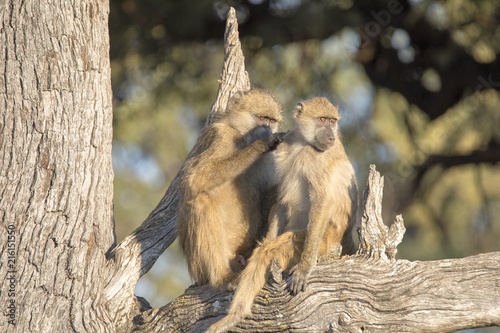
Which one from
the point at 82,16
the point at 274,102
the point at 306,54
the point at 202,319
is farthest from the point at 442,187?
the point at 82,16

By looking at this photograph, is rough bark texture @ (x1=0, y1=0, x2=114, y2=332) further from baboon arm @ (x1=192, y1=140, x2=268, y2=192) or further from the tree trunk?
baboon arm @ (x1=192, y1=140, x2=268, y2=192)

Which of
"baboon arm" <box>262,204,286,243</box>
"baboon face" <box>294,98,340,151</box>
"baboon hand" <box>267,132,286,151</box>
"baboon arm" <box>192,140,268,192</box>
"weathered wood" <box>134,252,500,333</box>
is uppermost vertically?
"baboon face" <box>294,98,340,151</box>

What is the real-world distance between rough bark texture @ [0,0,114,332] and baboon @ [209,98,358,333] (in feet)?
3.05

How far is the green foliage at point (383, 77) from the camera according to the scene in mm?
6684

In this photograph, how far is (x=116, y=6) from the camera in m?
6.93

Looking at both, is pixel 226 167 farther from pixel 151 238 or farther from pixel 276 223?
pixel 151 238

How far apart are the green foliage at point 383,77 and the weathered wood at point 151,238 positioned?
1.87 m

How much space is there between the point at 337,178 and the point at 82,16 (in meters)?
1.86

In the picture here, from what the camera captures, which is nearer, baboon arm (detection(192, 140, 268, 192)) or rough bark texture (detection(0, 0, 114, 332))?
rough bark texture (detection(0, 0, 114, 332))

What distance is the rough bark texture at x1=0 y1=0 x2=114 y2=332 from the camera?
3148 millimetres

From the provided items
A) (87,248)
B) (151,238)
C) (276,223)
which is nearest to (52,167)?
(87,248)

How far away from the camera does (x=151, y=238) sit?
13.0 feet

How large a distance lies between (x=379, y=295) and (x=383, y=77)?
4.74 metres

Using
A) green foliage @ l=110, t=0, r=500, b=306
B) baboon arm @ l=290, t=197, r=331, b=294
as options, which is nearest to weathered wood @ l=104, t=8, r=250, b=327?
baboon arm @ l=290, t=197, r=331, b=294
